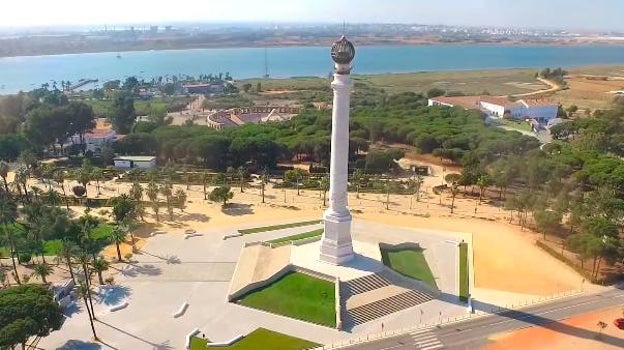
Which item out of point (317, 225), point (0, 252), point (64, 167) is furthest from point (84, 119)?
point (317, 225)

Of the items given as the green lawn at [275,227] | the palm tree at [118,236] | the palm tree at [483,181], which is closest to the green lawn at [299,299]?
the green lawn at [275,227]

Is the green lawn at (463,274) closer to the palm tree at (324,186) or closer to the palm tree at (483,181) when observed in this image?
the palm tree at (483,181)

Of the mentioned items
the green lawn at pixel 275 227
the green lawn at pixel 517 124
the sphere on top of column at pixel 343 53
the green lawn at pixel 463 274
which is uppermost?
the sphere on top of column at pixel 343 53

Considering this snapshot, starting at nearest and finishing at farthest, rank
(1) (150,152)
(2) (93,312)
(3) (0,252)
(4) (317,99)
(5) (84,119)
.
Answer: (2) (93,312) < (3) (0,252) < (1) (150,152) < (5) (84,119) < (4) (317,99)

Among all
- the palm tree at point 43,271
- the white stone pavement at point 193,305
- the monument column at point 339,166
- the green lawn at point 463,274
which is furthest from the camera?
the green lawn at point 463,274

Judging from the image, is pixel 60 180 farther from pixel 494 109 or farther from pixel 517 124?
pixel 494 109

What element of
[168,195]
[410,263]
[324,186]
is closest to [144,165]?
[168,195]

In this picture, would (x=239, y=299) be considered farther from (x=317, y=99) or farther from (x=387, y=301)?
(x=317, y=99)
